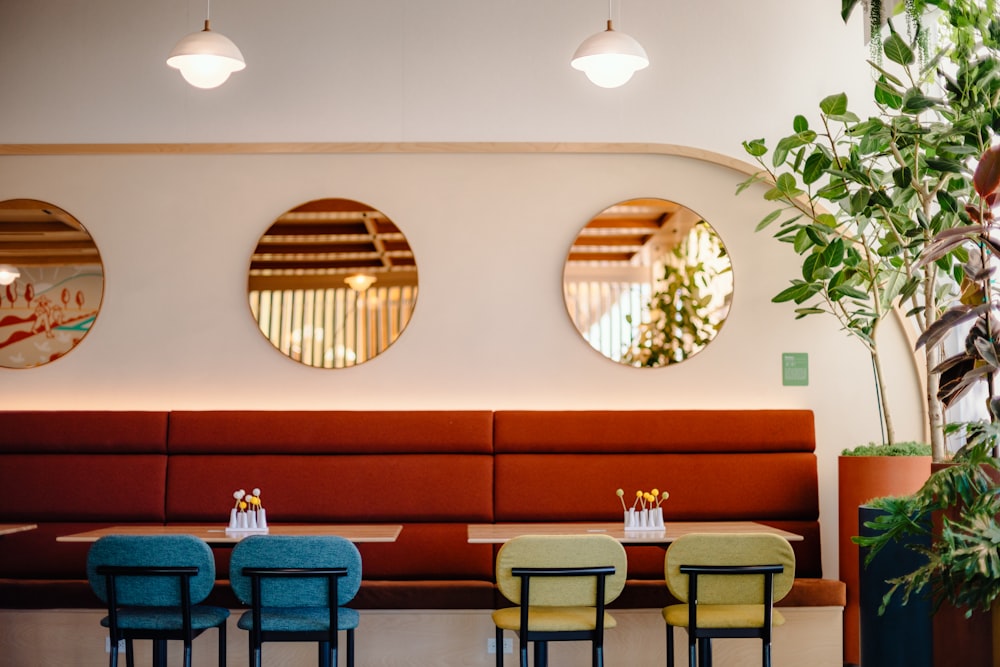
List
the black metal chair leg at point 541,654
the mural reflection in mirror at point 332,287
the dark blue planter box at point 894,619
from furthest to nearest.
A: the mural reflection in mirror at point 332,287 < the black metal chair leg at point 541,654 < the dark blue planter box at point 894,619

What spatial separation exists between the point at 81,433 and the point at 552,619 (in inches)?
106

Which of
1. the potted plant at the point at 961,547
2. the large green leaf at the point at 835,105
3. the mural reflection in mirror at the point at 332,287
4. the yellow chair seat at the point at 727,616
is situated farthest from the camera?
the mural reflection in mirror at the point at 332,287

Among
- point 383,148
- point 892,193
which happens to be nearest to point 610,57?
point 892,193

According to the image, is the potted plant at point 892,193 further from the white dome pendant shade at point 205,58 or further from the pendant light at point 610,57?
the white dome pendant shade at point 205,58

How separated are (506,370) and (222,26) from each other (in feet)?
7.88

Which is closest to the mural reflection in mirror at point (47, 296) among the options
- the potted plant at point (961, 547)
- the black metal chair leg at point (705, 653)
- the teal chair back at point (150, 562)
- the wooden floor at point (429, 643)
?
the wooden floor at point (429, 643)

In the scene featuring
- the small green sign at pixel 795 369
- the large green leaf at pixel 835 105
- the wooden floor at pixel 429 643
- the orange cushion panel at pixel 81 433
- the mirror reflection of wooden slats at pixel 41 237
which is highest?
the large green leaf at pixel 835 105

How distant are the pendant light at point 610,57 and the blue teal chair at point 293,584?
7.40 ft

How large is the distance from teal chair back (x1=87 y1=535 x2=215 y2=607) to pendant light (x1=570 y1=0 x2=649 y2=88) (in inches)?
100

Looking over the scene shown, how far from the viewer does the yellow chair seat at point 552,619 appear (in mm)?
3709

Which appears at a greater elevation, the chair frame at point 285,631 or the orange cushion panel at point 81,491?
the orange cushion panel at point 81,491

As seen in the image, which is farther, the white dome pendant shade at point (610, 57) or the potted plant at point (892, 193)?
the white dome pendant shade at point (610, 57)

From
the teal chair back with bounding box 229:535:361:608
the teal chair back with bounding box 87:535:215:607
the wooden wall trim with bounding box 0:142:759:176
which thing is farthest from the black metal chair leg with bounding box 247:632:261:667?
the wooden wall trim with bounding box 0:142:759:176

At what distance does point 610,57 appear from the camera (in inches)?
166
